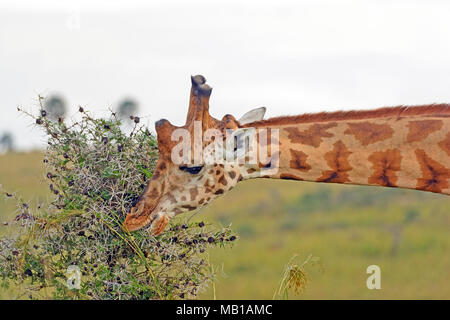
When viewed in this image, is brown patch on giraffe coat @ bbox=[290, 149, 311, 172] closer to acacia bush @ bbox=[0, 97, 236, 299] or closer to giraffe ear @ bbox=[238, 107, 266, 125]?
giraffe ear @ bbox=[238, 107, 266, 125]

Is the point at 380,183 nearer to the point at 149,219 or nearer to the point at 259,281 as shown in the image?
the point at 149,219

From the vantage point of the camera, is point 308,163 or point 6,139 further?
point 6,139

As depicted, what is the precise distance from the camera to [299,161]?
868cm

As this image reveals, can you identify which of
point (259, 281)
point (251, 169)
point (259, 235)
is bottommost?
point (251, 169)

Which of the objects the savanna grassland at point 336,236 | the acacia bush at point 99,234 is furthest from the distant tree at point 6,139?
the acacia bush at point 99,234

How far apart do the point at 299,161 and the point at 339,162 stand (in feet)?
1.44

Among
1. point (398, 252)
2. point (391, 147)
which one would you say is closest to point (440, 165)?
point (391, 147)

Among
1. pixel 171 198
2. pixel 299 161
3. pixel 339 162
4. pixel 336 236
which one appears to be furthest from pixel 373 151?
pixel 336 236

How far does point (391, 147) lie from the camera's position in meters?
8.62

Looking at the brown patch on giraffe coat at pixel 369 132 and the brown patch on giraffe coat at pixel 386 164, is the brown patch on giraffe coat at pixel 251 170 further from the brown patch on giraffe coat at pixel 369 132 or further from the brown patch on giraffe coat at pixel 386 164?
the brown patch on giraffe coat at pixel 386 164

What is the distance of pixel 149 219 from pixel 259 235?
22975mm

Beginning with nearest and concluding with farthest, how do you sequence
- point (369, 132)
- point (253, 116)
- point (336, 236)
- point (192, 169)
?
point (192, 169) < point (369, 132) < point (253, 116) < point (336, 236)

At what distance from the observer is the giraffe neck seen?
861 centimetres

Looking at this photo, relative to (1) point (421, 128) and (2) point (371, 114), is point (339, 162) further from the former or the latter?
(1) point (421, 128)
